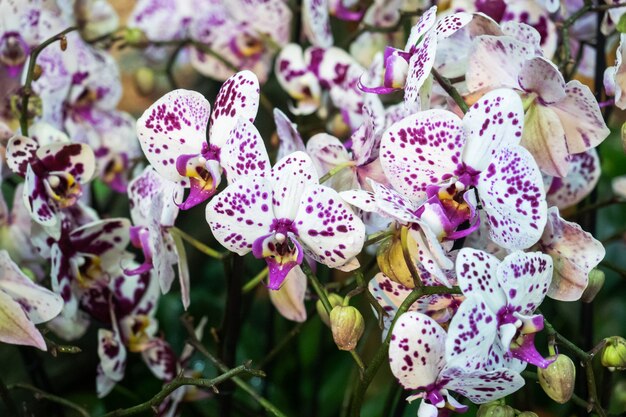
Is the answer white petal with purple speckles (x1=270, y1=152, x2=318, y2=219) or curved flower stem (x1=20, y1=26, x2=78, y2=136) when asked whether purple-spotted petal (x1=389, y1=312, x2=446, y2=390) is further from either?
curved flower stem (x1=20, y1=26, x2=78, y2=136)

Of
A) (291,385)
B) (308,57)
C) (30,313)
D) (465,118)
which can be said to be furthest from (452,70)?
(291,385)

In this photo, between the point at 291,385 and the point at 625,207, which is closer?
the point at 291,385

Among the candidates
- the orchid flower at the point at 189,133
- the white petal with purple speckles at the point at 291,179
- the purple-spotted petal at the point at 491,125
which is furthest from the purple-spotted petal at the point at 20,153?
the purple-spotted petal at the point at 491,125

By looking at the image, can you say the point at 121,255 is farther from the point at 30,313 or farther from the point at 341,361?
the point at 341,361

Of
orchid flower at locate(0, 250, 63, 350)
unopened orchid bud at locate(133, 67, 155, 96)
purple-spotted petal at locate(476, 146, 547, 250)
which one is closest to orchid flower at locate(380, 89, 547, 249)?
purple-spotted petal at locate(476, 146, 547, 250)

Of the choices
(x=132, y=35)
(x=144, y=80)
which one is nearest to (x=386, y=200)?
(x=132, y=35)

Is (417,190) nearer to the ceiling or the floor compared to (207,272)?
nearer to the ceiling

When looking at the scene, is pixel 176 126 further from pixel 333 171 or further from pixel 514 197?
pixel 514 197
